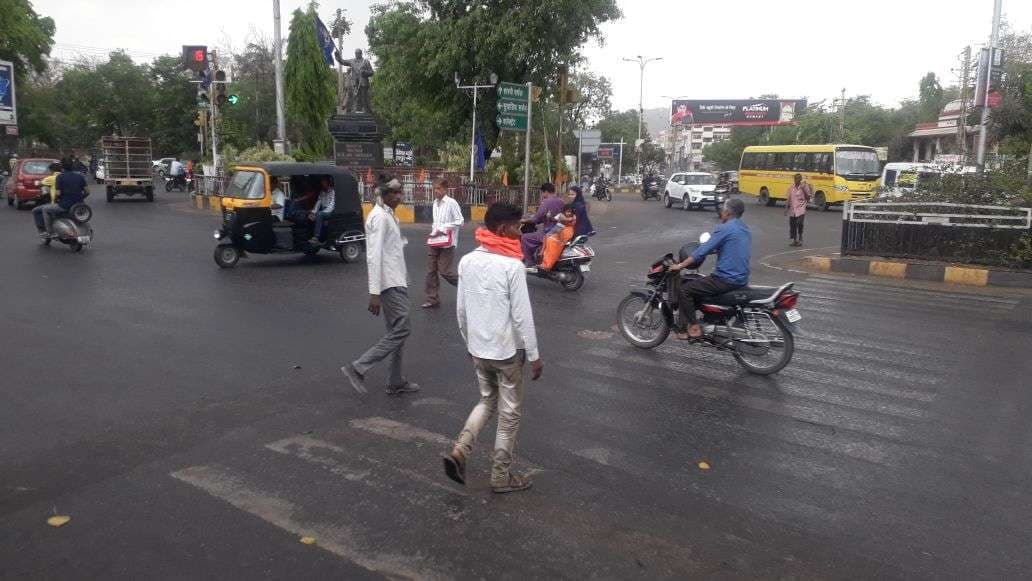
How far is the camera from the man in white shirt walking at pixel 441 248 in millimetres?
10703

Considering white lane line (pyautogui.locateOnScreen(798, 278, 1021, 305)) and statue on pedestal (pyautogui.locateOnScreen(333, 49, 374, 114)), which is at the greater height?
statue on pedestal (pyautogui.locateOnScreen(333, 49, 374, 114))

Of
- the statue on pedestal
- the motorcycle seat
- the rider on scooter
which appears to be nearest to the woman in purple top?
the motorcycle seat

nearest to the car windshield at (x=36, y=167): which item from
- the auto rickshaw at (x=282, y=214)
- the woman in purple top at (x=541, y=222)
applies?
the auto rickshaw at (x=282, y=214)

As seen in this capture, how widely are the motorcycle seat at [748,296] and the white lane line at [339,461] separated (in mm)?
3914

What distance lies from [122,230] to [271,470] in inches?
662

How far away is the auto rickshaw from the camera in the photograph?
1355 cm

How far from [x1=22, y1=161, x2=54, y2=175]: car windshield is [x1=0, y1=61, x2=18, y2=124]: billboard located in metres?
1.52

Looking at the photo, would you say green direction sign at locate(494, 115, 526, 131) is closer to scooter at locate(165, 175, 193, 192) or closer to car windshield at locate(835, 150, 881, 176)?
car windshield at locate(835, 150, 881, 176)

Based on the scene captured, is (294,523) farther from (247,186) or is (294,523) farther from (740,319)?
(247,186)

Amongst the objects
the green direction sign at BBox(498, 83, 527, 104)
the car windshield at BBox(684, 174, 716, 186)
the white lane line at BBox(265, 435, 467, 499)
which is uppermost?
the green direction sign at BBox(498, 83, 527, 104)

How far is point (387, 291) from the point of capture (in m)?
6.55

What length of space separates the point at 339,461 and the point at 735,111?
88.9m

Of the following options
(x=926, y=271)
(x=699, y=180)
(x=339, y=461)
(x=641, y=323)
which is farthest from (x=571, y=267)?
(x=699, y=180)

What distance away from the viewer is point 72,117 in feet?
187
